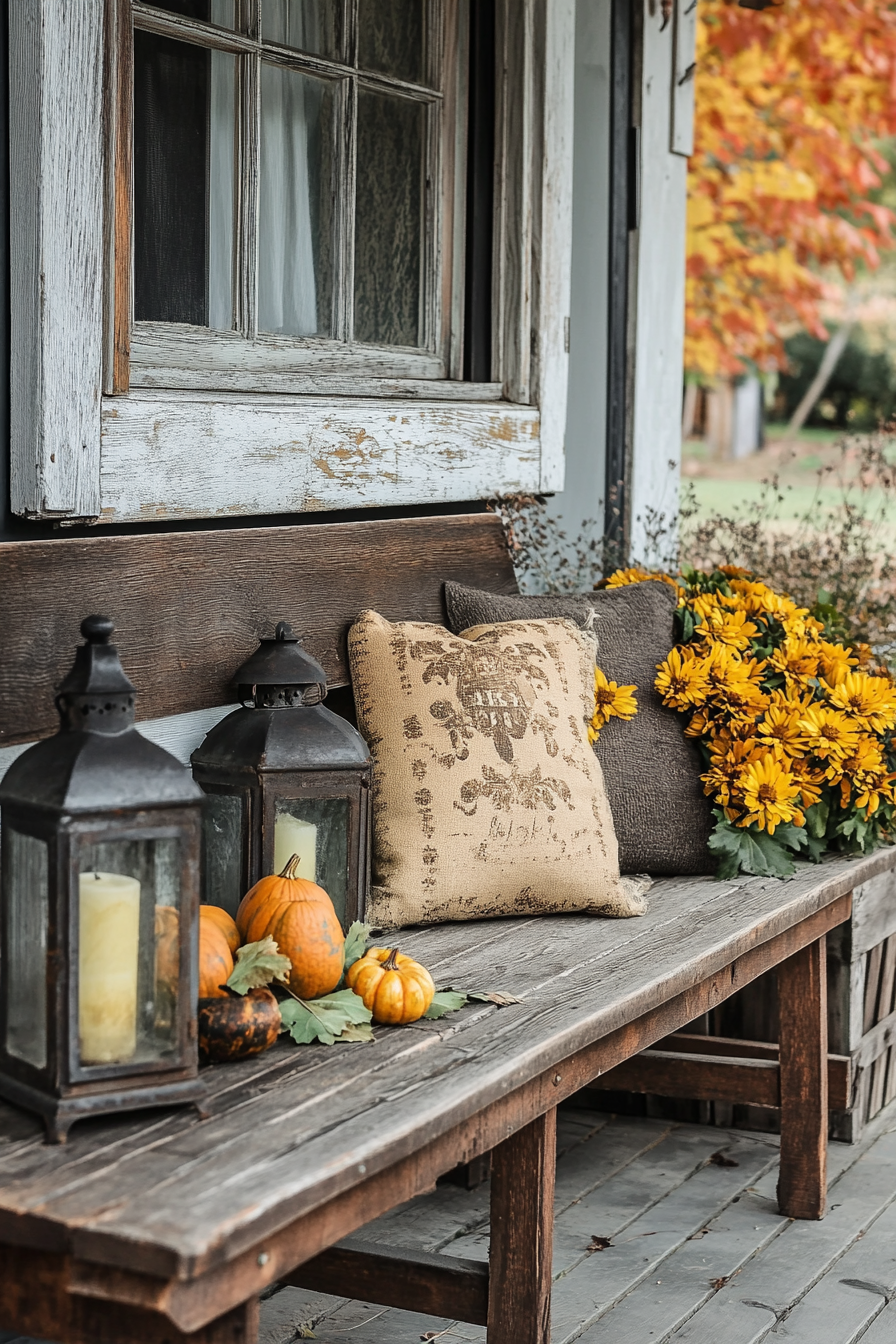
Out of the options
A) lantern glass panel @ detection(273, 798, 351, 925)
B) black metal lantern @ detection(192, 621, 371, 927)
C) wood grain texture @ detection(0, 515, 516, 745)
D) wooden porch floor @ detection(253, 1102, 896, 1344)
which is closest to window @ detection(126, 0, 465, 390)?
wood grain texture @ detection(0, 515, 516, 745)

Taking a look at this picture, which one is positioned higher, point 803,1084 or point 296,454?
point 296,454

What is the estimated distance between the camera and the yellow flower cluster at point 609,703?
2885mm

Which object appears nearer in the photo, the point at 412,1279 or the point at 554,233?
the point at 412,1279

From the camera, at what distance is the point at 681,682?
9.66 ft

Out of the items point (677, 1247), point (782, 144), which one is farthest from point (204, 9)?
point (782, 144)

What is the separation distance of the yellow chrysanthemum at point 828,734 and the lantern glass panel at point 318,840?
104 cm

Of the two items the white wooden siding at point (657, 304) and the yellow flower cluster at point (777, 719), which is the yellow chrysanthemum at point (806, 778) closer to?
the yellow flower cluster at point (777, 719)

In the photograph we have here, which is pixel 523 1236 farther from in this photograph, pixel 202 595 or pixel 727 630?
pixel 727 630

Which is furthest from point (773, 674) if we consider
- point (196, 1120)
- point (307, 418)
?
point (196, 1120)

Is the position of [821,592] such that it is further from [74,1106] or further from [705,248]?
[705,248]

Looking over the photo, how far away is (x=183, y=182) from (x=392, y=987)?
1.43 m

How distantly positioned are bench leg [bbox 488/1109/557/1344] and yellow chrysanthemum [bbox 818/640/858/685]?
127 cm

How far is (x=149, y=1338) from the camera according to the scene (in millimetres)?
1381

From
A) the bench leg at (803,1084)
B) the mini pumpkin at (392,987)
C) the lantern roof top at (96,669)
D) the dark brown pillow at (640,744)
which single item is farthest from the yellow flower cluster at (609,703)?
the lantern roof top at (96,669)
